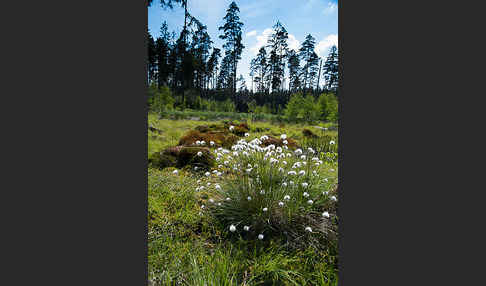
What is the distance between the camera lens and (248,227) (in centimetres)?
179

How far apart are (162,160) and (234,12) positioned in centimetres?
293

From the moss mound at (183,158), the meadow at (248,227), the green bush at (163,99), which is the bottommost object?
the meadow at (248,227)

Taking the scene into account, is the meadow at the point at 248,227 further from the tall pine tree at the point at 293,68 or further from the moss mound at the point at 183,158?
the tall pine tree at the point at 293,68

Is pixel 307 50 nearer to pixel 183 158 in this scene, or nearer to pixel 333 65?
pixel 333 65

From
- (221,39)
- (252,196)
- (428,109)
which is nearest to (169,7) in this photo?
(221,39)

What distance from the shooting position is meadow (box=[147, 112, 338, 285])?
149cm

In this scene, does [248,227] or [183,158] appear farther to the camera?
[183,158]

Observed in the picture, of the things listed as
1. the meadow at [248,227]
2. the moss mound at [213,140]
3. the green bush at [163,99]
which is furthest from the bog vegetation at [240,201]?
the green bush at [163,99]

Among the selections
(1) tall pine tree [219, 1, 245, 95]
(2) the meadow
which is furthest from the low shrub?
(1) tall pine tree [219, 1, 245, 95]

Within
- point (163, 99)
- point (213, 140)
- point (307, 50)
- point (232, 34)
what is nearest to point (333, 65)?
point (307, 50)

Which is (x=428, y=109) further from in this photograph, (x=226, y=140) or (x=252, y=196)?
(x=226, y=140)

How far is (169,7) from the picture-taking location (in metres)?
2.17

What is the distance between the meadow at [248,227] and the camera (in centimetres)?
149

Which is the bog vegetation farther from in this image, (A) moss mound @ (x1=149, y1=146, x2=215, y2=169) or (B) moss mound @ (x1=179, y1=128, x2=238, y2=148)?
(B) moss mound @ (x1=179, y1=128, x2=238, y2=148)
